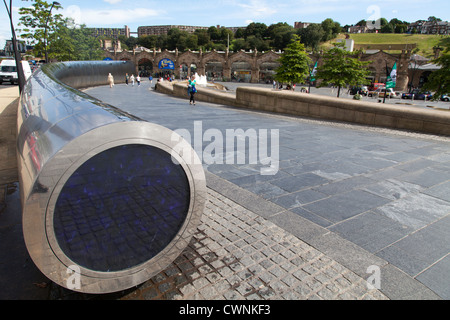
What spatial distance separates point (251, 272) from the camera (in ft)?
9.98

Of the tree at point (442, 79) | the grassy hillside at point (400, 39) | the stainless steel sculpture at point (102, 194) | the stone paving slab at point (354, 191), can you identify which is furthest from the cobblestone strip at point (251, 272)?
the grassy hillside at point (400, 39)

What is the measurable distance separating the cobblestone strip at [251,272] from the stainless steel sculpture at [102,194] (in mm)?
341

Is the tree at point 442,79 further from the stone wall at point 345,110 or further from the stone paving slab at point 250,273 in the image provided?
the stone paving slab at point 250,273

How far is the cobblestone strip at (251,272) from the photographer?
108 inches

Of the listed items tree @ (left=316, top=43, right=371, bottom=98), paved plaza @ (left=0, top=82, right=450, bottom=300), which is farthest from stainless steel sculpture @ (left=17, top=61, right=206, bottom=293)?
tree @ (left=316, top=43, right=371, bottom=98)

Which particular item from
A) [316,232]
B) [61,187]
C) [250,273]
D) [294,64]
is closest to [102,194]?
[61,187]

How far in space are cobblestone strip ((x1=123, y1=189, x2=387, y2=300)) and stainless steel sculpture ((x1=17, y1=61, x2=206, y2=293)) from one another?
1.12 feet

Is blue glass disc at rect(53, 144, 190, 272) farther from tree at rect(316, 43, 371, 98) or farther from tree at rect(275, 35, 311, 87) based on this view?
tree at rect(275, 35, 311, 87)

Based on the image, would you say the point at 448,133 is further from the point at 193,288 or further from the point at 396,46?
the point at 396,46

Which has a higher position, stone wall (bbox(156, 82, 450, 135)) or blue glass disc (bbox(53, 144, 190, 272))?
blue glass disc (bbox(53, 144, 190, 272))

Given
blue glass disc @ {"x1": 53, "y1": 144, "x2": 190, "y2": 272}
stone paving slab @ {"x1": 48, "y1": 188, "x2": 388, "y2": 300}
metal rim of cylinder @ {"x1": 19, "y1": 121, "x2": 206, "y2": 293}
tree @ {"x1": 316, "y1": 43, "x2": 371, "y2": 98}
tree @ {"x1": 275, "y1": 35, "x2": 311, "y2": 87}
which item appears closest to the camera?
metal rim of cylinder @ {"x1": 19, "y1": 121, "x2": 206, "y2": 293}

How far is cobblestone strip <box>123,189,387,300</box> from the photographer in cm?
274

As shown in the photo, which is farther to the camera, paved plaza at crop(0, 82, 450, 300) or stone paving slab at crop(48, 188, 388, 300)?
paved plaza at crop(0, 82, 450, 300)
